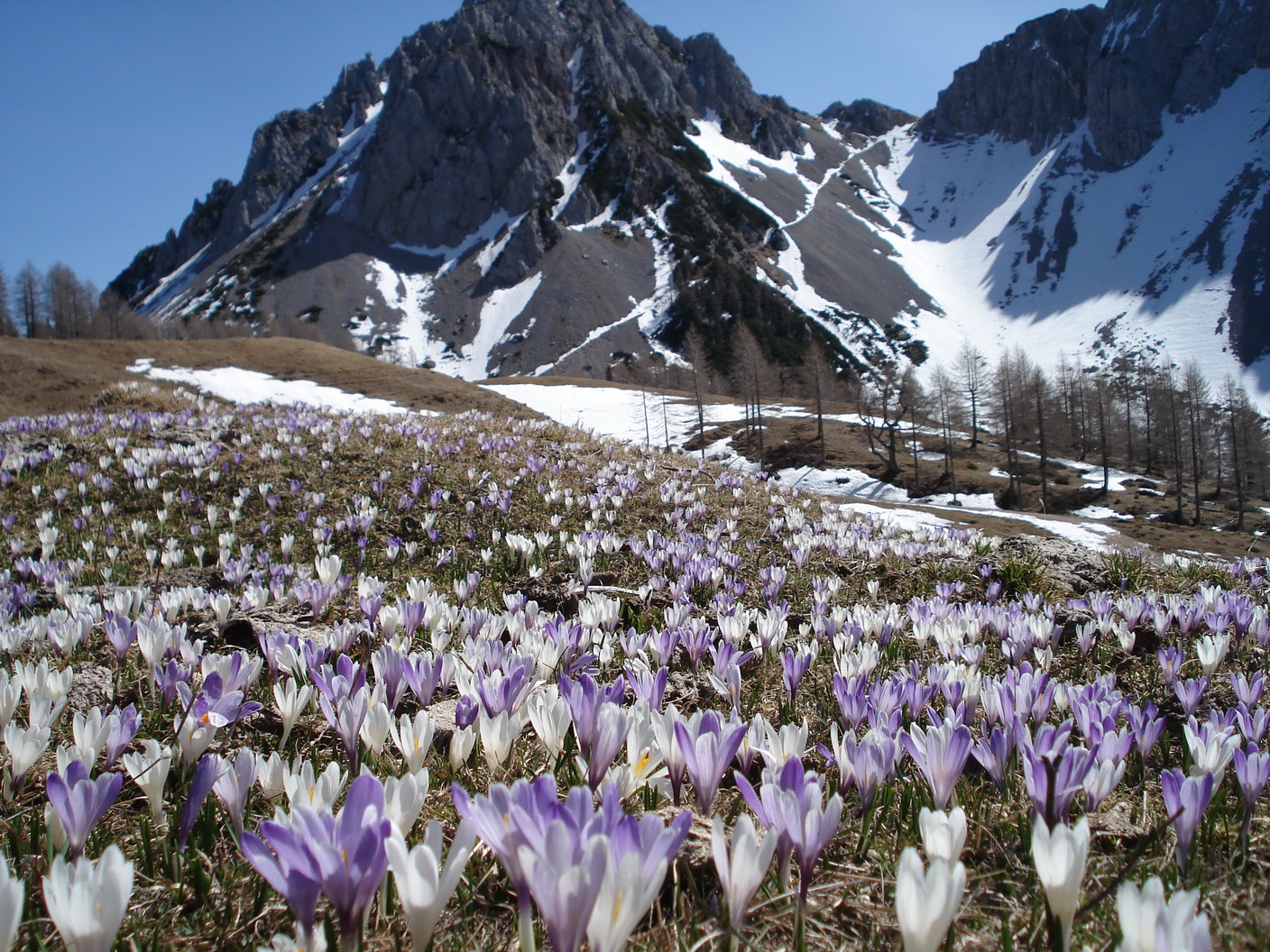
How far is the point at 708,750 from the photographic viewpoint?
1450mm

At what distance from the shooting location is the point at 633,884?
88 cm

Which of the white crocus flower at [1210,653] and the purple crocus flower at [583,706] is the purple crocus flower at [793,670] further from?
the white crocus flower at [1210,653]

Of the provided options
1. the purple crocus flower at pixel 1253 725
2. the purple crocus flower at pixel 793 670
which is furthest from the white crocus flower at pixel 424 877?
the purple crocus flower at pixel 1253 725

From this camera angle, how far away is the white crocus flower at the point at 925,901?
925mm

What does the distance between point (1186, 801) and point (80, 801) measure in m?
2.28

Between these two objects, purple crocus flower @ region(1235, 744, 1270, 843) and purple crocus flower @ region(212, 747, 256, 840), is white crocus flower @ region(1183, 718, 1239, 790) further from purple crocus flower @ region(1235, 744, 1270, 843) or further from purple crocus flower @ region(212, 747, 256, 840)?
purple crocus flower @ region(212, 747, 256, 840)

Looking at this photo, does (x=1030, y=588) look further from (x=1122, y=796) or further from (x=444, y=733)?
(x=444, y=733)

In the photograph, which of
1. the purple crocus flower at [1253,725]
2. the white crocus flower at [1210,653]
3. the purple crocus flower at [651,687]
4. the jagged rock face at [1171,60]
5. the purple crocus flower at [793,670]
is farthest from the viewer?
the jagged rock face at [1171,60]

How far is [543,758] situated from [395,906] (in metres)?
0.80

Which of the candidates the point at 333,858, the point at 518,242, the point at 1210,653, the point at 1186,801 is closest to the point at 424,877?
the point at 333,858

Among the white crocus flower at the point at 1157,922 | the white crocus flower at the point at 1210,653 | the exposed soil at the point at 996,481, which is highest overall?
the white crocus flower at the point at 1157,922

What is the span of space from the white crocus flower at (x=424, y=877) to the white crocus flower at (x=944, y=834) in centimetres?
80

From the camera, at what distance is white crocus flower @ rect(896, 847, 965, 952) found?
925 mm

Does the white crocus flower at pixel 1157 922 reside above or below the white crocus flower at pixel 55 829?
above
